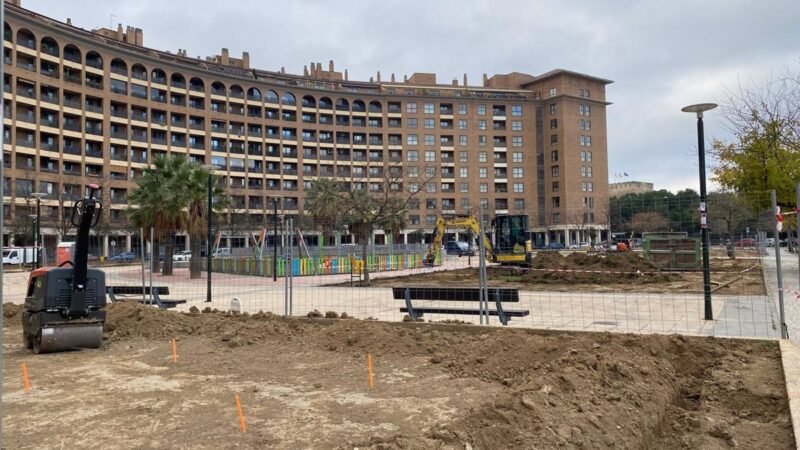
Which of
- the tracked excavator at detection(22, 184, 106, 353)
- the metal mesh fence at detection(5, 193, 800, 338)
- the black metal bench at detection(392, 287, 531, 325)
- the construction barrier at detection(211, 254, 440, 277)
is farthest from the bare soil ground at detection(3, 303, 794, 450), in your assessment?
the construction barrier at detection(211, 254, 440, 277)

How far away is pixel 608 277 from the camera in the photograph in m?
Answer: 24.8

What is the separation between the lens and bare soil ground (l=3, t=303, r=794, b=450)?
16.0ft

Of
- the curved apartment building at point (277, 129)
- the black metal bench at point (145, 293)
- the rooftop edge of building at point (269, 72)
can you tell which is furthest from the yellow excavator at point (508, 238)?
the rooftop edge of building at point (269, 72)

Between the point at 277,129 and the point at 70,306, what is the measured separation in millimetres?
75441

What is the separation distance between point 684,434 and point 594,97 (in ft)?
317

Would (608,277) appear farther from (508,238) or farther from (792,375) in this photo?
(792,375)

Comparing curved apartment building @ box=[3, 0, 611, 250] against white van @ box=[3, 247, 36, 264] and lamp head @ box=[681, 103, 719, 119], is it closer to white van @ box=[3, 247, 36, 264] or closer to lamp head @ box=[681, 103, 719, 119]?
white van @ box=[3, 247, 36, 264]

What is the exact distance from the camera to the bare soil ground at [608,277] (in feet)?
65.5

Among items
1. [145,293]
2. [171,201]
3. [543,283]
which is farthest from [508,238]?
[145,293]

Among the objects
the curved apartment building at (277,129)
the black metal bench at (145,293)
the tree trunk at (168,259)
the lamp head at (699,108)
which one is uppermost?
the curved apartment building at (277,129)

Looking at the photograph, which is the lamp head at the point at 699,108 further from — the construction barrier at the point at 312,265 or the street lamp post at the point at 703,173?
the construction barrier at the point at 312,265

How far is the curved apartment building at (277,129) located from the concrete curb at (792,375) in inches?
1911

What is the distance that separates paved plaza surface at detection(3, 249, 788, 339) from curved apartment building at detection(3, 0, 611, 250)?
120ft

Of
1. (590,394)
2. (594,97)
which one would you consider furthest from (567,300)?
(594,97)
